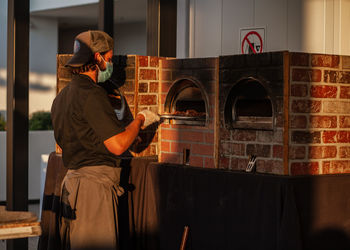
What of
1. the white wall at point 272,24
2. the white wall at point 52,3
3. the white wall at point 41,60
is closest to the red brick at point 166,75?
the white wall at point 272,24

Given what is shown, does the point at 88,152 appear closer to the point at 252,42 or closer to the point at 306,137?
the point at 306,137

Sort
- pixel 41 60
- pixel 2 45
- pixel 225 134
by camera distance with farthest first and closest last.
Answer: pixel 41 60
pixel 2 45
pixel 225 134

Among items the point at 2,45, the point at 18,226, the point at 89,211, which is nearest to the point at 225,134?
the point at 89,211

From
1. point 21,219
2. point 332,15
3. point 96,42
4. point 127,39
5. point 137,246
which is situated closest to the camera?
point 21,219

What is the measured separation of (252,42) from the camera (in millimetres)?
5379

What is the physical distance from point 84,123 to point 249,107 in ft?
3.02

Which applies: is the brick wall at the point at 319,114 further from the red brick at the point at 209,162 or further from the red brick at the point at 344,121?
the red brick at the point at 209,162

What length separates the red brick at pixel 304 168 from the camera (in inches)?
123

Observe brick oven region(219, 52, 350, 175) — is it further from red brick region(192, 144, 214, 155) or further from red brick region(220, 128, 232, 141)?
red brick region(192, 144, 214, 155)

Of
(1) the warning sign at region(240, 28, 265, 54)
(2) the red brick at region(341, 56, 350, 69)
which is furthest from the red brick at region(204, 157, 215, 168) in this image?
(1) the warning sign at region(240, 28, 265, 54)

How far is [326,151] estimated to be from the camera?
10.5 feet

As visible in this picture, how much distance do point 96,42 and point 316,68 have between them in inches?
46.6

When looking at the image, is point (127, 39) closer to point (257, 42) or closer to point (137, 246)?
point (257, 42)

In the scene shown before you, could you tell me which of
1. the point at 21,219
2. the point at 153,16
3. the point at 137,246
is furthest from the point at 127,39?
the point at 21,219
